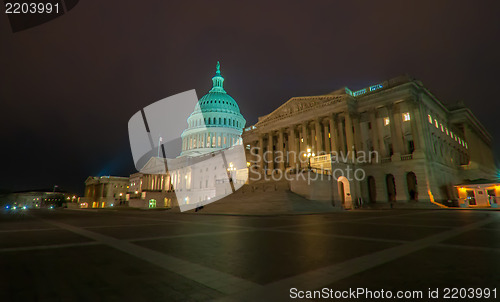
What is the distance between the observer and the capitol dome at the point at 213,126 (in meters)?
101

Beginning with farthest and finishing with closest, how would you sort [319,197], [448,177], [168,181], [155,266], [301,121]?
[168,181] → [301,121] → [448,177] → [319,197] → [155,266]

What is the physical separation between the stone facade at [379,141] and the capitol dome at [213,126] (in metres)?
47.5

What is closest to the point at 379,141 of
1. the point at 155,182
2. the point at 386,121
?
the point at 386,121

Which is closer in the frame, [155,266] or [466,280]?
[466,280]

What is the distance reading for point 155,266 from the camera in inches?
210

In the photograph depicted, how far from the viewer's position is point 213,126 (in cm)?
10169

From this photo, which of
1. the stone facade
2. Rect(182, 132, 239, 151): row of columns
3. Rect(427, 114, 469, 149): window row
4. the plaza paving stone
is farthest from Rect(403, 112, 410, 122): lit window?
Rect(182, 132, 239, 151): row of columns

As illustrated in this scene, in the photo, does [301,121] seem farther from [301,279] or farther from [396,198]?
[301,279]

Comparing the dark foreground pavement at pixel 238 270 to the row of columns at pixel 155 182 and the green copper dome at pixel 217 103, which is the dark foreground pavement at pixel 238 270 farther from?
the green copper dome at pixel 217 103

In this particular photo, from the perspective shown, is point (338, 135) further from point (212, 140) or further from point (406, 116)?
point (212, 140)

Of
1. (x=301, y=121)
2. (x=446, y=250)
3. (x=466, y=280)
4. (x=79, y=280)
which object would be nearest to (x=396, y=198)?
(x=301, y=121)

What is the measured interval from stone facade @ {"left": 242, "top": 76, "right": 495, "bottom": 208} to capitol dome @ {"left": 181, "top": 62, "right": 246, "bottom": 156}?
4749cm

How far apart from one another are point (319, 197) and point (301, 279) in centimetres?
2961

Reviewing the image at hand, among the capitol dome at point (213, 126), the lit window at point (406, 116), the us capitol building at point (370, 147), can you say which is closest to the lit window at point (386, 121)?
the us capitol building at point (370, 147)
